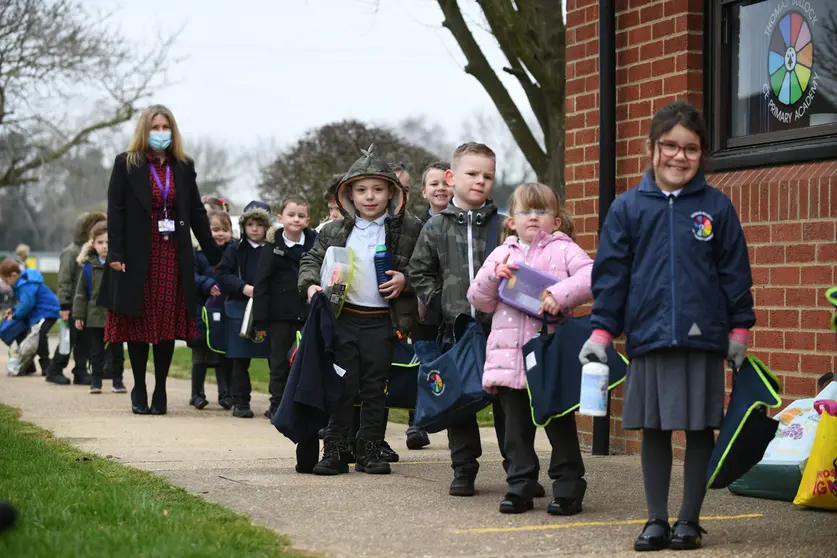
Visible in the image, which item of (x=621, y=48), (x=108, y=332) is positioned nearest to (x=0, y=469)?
(x=108, y=332)

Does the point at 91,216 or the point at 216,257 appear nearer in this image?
the point at 216,257

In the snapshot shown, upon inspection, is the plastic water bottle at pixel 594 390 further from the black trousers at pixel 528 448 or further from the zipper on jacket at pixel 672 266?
the black trousers at pixel 528 448

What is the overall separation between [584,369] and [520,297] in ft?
2.64

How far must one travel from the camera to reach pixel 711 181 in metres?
7.45

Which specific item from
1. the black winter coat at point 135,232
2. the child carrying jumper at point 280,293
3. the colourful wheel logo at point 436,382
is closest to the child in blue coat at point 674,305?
the colourful wheel logo at point 436,382

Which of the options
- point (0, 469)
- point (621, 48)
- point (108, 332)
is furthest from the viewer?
point (108, 332)

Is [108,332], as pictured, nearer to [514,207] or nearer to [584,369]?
[514,207]

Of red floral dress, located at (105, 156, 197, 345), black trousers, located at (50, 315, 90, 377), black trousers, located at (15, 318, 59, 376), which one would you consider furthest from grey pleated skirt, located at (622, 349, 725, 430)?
black trousers, located at (15, 318, 59, 376)

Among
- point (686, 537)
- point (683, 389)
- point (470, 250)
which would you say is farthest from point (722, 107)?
point (686, 537)

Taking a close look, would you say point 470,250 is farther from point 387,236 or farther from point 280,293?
point 280,293

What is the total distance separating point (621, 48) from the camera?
8.13 m

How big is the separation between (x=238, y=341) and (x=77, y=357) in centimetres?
430

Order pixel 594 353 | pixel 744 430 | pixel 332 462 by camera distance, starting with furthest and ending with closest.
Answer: pixel 332 462
pixel 594 353
pixel 744 430

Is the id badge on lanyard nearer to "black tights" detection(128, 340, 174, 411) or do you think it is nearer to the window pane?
"black tights" detection(128, 340, 174, 411)
